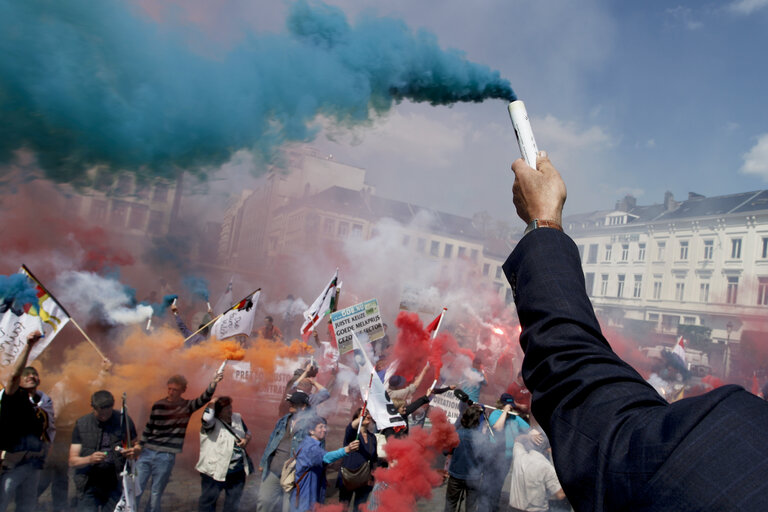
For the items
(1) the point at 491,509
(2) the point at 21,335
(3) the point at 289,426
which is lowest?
(1) the point at 491,509

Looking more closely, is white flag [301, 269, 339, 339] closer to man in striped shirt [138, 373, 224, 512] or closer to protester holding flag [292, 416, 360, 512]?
man in striped shirt [138, 373, 224, 512]

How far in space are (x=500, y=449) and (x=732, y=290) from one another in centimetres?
3243

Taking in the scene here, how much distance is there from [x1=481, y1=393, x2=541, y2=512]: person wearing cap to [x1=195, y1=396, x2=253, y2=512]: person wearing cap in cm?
305

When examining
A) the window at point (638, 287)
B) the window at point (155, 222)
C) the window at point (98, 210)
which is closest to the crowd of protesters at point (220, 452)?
the window at point (98, 210)

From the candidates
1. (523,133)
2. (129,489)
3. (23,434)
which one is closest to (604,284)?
(129,489)

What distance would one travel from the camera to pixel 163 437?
20.9 ft

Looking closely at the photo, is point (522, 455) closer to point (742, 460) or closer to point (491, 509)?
point (491, 509)

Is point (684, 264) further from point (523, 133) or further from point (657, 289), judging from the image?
point (523, 133)

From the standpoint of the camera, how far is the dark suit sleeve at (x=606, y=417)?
2.48 feet

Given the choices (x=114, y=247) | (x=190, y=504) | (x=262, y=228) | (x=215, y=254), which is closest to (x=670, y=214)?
(x=262, y=228)

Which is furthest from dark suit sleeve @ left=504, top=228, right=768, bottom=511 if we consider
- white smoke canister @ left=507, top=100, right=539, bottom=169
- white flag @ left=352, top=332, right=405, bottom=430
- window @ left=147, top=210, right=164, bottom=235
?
window @ left=147, top=210, right=164, bottom=235

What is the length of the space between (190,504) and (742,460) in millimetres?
7667

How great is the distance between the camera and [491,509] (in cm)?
697

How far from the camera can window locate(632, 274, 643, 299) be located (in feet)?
124
